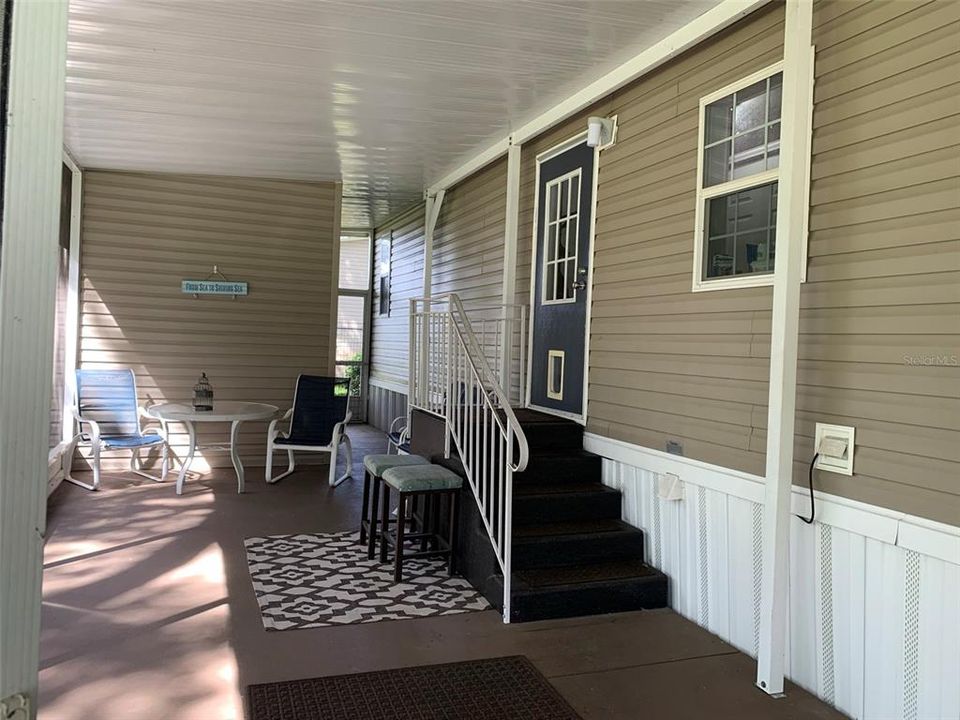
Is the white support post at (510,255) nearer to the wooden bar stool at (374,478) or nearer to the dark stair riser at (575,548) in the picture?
the wooden bar stool at (374,478)

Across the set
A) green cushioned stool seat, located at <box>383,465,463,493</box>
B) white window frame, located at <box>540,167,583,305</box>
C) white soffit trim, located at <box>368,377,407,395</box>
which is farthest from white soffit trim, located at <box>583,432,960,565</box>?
white soffit trim, located at <box>368,377,407,395</box>

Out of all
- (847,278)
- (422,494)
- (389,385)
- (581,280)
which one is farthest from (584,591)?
(389,385)

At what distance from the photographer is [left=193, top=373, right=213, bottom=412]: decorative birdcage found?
21.1 feet

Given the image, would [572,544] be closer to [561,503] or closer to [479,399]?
[561,503]

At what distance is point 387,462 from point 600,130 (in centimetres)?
233

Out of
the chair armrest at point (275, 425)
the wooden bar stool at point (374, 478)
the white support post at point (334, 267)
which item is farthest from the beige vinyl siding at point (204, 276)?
the wooden bar stool at point (374, 478)

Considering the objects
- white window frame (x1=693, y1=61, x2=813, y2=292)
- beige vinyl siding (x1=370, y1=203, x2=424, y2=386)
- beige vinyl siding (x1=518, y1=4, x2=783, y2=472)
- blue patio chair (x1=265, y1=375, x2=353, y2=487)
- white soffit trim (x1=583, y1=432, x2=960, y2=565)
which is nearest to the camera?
white soffit trim (x1=583, y1=432, x2=960, y2=565)

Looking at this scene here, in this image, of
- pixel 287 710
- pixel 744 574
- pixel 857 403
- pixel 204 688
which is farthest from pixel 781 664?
pixel 204 688

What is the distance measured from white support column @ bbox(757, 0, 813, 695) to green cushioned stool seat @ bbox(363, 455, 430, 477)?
87.4 inches

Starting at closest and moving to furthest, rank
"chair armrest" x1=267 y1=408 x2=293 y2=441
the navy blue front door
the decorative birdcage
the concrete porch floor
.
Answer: the concrete porch floor, the navy blue front door, the decorative birdcage, "chair armrest" x1=267 y1=408 x2=293 y2=441

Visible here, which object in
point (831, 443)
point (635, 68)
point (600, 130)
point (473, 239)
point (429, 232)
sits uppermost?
point (635, 68)

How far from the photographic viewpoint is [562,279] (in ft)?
16.5

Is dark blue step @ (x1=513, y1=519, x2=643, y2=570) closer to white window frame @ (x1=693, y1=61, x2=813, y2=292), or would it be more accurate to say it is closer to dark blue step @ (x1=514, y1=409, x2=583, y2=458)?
dark blue step @ (x1=514, y1=409, x2=583, y2=458)

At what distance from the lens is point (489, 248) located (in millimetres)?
6457
